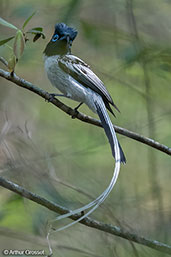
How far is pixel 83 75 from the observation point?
3.78 metres

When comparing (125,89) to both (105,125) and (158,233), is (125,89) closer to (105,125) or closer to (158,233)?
(105,125)

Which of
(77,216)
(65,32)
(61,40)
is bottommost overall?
(77,216)

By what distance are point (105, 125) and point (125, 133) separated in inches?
7.0

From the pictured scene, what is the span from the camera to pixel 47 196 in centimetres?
323

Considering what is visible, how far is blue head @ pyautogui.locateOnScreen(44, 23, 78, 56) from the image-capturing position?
3824mm

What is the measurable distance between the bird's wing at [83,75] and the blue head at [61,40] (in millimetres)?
143

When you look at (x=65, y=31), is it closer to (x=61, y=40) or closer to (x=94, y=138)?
(x=61, y=40)

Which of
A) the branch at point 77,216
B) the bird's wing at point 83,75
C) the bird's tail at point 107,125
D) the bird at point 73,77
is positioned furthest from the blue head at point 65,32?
the branch at point 77,216

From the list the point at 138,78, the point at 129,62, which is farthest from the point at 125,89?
the point at 129,62

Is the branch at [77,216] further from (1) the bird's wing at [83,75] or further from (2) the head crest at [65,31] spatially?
(2) the head crest at [65,31]

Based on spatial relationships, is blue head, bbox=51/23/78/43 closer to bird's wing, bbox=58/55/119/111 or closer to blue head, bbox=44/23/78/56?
blue head, bbox=44/23/78/56

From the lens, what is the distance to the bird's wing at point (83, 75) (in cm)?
374

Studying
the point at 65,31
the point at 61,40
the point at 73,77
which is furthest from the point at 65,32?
the point at 73,77

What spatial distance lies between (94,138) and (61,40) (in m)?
1.14
